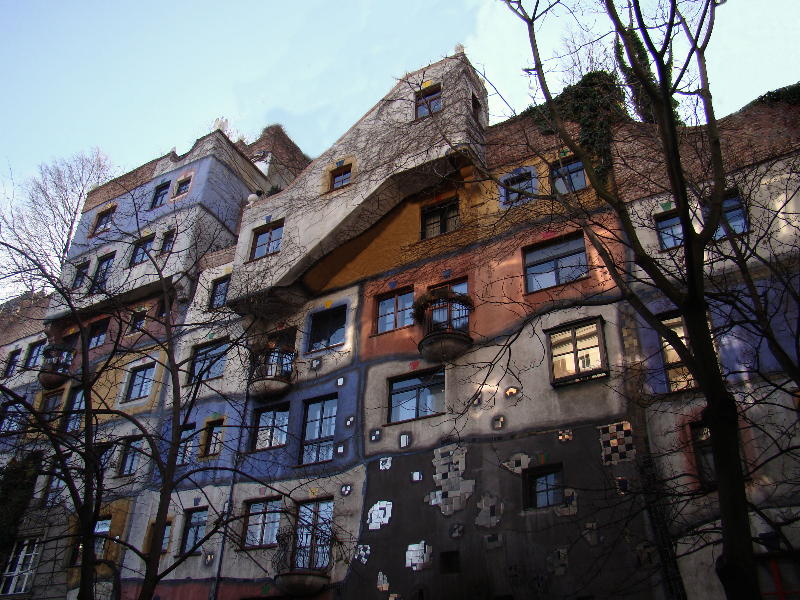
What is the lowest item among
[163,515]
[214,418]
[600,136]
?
[163,515]

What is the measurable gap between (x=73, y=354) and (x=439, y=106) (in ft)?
52.6

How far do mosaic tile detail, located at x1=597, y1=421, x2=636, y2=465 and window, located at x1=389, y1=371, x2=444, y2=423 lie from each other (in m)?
3.87

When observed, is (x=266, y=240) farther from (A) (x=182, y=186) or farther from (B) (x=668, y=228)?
(B) (x=668, y=228)

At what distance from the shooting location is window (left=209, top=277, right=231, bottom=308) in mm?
21125

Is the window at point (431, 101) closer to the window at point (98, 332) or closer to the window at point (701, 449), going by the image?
the window at point (701, 449)

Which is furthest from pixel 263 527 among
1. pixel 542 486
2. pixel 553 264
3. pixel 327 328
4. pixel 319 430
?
pixel 553 264

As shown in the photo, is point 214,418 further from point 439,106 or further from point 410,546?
point 439,106

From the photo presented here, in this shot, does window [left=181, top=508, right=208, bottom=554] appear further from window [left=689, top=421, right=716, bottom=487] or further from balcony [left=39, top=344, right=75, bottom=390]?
window [left=689, top=421, right=716, bottom=487]

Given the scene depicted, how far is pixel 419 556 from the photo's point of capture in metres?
12.8

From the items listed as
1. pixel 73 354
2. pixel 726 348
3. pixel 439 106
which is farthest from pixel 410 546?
pixel 73 354

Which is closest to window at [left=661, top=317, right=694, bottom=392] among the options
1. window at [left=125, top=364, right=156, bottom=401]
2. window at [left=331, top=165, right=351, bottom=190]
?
window at [left=331, top=165, right=351, bottom=190]

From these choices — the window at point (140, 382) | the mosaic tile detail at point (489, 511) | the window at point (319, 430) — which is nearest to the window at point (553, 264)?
the mosaic tile detail at point (489, 511)

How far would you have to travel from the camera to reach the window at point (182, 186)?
2498 centimetres

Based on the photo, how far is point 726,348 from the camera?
37.6ft
